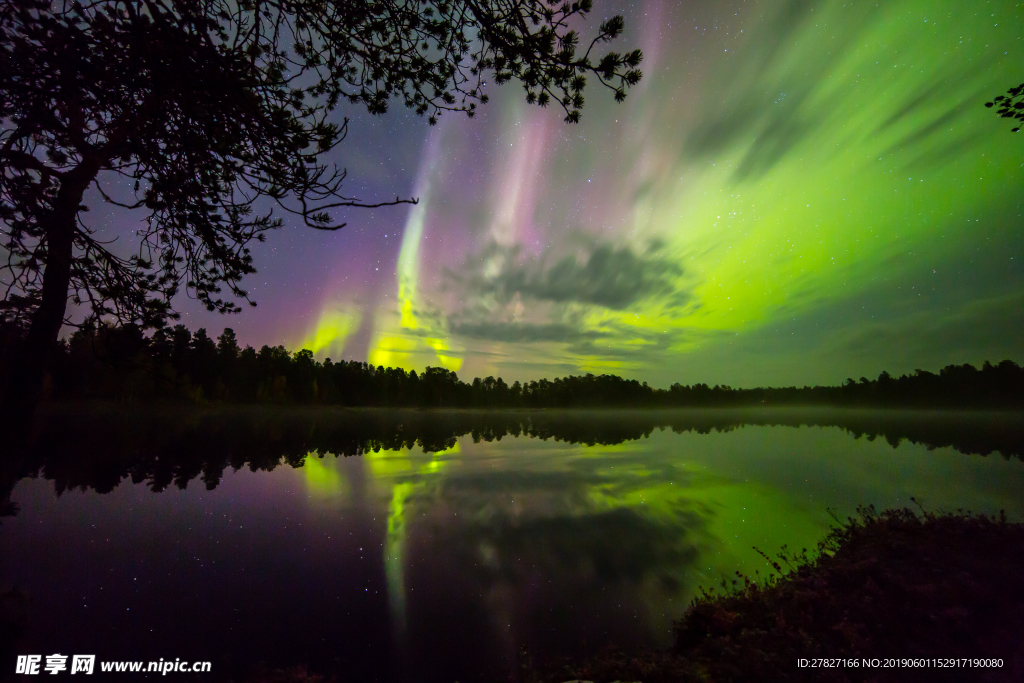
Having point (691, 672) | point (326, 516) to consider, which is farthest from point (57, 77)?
point (326, 516)

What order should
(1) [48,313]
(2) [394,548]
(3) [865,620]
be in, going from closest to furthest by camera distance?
(1) [48,313]
(3) [865,620]
(2) [394,548]

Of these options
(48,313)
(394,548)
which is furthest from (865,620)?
(48,313)

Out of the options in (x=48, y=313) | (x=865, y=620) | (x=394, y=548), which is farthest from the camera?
(x=394, y=548)

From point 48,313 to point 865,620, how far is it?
12.7m

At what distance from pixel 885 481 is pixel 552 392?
128m

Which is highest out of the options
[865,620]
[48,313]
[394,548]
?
[48,313]

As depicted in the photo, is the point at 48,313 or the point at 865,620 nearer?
the point at 48,313

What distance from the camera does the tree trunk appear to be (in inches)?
191

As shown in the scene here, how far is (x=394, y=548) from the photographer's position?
11.2m

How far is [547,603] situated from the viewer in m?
8.40

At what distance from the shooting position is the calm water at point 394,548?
23.0 feet

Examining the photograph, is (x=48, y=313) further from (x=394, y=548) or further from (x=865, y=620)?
(x=865, y=620)

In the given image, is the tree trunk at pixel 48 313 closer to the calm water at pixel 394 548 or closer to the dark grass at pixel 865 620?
the calm water at pixel 394 548

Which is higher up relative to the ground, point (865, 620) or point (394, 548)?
point (865, 620)
